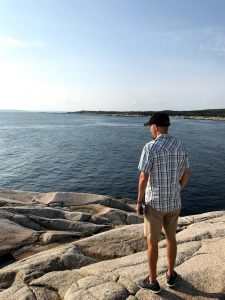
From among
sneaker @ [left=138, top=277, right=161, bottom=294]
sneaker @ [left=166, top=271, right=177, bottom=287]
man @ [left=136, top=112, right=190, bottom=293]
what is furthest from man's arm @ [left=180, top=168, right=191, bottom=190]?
sneaker @ [left=138, top=277, right=161, bottom=294]

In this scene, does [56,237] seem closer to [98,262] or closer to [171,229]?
[98,262]

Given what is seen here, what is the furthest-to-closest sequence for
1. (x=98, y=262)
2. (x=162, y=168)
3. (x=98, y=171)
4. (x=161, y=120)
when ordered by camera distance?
1. (x=98, y=171)
2. (x=98, y=262)
3. (x=161, y=120)
4. (x=162, y=168)

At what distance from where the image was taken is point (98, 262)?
9.27 metres

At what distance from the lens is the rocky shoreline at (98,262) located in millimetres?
7395

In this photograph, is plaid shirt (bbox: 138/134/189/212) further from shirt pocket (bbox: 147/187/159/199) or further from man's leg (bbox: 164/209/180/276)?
man's leg (bbox: 164/209/180/276)

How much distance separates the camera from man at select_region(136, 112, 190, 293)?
6770 mm

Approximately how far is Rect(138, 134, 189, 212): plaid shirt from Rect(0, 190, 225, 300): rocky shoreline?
213 cm

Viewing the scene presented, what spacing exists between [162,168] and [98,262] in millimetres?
4046

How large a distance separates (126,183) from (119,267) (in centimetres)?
2895

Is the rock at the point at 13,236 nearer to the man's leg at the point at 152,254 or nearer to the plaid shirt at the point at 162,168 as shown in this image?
the man's leg at the point at 152,254

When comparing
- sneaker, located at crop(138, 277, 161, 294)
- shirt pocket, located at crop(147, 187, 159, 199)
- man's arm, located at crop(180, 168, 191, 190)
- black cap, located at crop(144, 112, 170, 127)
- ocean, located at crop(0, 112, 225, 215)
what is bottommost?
ocean, located at crop(0, 112, 225, 215)

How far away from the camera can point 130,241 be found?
A: 34.3 ft

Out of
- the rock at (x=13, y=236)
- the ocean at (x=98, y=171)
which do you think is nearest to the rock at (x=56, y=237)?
the rock at (x=13, y=236)

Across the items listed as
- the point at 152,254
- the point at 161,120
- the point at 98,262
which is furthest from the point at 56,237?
the point at 161,120
